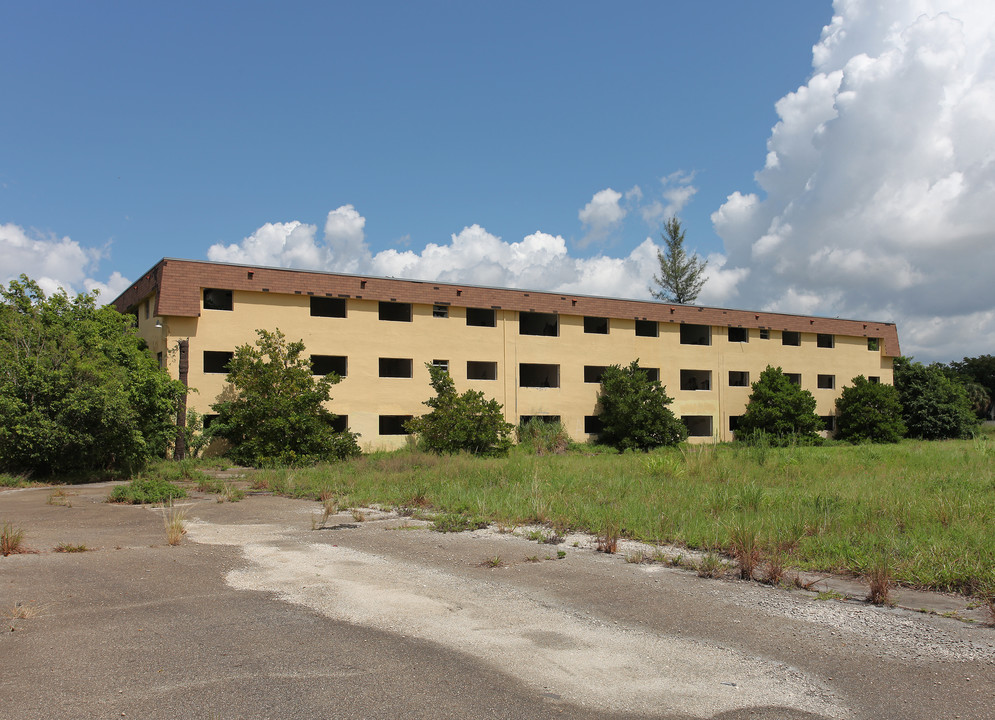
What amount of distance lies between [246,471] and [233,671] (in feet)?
60.3

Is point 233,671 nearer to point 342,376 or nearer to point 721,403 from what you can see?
point 342,376

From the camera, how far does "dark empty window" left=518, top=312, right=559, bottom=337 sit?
34938 millimetres

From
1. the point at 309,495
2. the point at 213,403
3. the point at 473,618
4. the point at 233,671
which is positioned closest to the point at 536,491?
the point at 309,495

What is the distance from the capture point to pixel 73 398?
61.3 ft

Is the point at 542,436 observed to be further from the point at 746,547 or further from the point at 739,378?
the point at 746,547

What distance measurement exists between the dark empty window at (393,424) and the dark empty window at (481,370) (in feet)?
13.3

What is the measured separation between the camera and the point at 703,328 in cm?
3891

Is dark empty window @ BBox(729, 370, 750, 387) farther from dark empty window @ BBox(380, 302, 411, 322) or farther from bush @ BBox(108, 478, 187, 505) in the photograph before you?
bush @ BBox(108, 478, 187, 505)

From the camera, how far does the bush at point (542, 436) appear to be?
30.0 m

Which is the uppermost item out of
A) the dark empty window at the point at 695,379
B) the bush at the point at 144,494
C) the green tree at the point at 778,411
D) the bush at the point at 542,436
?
the dark empty window at the point at 695,379

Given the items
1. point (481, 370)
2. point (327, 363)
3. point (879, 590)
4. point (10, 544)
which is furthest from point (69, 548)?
point (481, 370)

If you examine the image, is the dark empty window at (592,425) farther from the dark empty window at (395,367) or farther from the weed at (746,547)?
the weed at (746,547)

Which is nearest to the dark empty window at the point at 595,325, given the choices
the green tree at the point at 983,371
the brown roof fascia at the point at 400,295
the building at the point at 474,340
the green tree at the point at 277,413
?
the building at the point at 474,340

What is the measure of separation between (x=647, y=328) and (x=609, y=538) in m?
27.9
